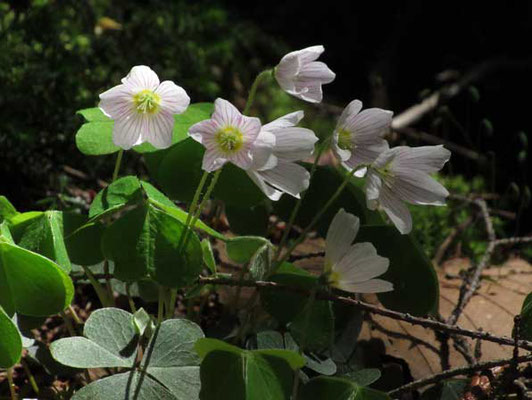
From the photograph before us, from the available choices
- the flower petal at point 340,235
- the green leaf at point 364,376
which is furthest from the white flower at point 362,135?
the green leaf at point 364,376

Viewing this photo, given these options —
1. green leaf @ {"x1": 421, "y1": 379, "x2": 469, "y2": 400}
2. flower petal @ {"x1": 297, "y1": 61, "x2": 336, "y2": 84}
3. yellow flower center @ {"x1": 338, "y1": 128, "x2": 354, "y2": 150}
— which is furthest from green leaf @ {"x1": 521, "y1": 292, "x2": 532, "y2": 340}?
flower petal @ {"x1": 297, "y1": 61, "x2": 336, "y2": 84}

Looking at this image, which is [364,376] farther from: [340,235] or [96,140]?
[96,140]

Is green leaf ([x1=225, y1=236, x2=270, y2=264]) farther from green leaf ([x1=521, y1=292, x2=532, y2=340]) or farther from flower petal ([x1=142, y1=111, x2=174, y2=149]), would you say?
green leaf ([x1=521, y1=292, x2=532, y2=340])

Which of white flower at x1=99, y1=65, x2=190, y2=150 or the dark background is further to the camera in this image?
the dark background

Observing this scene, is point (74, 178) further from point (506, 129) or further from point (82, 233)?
point (506, 129)

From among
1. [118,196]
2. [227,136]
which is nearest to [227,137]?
[227,136]

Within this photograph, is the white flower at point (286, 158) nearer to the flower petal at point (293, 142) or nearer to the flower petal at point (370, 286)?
the flower petal at point (293, 142)
